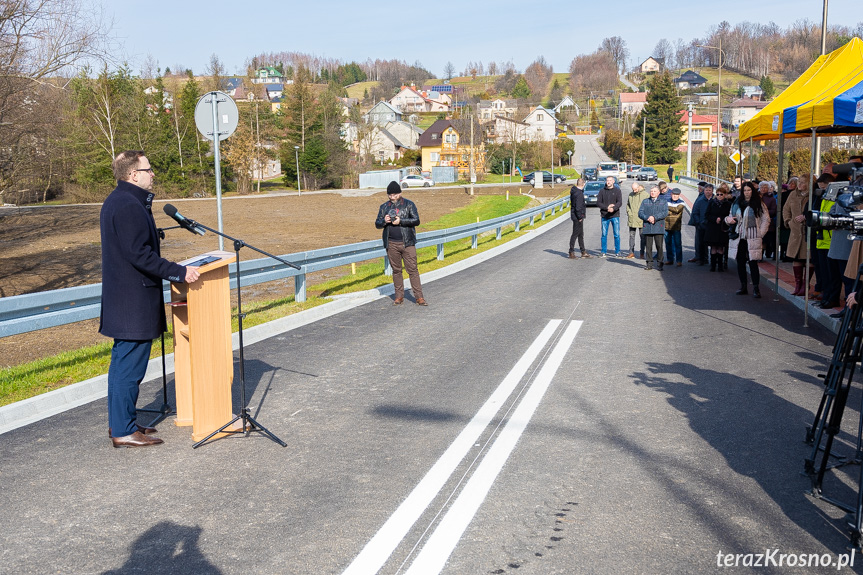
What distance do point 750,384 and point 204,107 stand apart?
306 inches

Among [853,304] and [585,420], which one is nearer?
[853,304]

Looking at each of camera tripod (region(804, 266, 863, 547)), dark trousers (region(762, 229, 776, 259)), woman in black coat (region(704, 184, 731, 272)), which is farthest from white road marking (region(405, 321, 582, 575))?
dark trousers (region(762, 229, 776, 259))

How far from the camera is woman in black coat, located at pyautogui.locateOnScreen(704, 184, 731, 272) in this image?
15555mm

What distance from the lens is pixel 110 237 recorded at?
5.12 meters

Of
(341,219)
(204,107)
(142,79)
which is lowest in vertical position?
(341,219)

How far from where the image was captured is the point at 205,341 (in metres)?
5.17

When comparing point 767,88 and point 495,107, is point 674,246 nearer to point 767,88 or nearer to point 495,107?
point 495,107

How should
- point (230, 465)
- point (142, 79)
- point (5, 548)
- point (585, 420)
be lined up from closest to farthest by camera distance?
point (5, 548), point (230, 465), point (585, 420), point (142, 79)

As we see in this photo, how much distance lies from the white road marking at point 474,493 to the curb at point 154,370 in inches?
141

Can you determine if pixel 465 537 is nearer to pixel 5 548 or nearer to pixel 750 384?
pixel 5 548

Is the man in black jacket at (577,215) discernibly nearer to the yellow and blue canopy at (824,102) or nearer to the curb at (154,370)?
the curb at (154,370)

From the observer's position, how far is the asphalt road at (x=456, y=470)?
3.72 metres

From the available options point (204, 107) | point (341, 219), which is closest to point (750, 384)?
point (204, 107)

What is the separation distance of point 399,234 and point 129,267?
6511 mm
